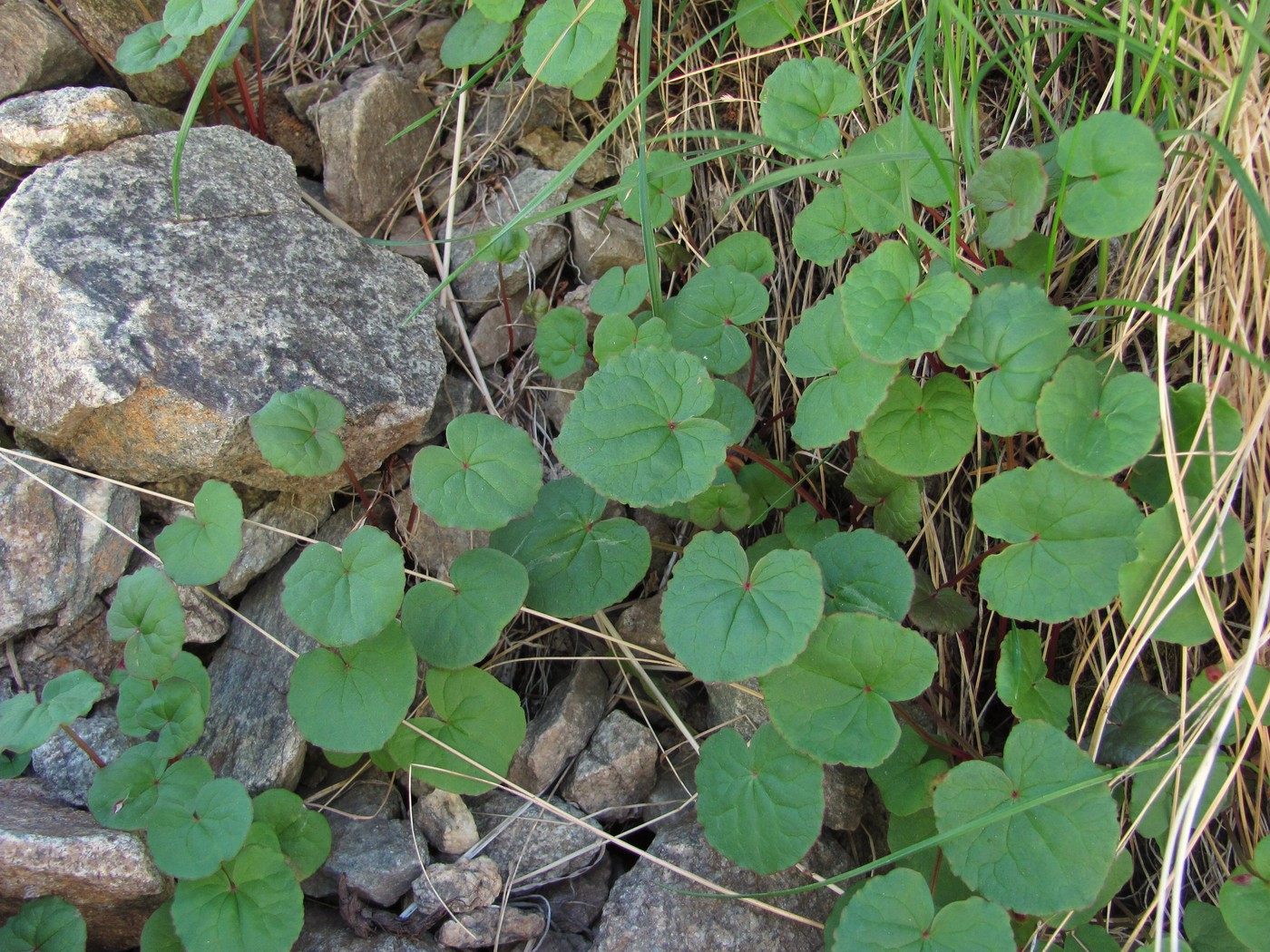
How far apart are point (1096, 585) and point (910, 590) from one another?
0.85 feet

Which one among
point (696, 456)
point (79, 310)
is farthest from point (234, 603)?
point (696, 456)

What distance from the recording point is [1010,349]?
1.33m

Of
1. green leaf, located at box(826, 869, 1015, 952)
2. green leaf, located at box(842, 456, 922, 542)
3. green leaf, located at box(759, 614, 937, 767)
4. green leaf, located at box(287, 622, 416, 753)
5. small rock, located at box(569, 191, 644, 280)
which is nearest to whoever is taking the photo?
green leaf, located at box(826, 869, 1015, 952)

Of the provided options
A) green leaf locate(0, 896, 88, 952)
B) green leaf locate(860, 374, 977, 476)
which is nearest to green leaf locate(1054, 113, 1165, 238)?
green leaf locate(860, 374, 977, 476)

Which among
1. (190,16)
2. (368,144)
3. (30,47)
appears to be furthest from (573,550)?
(30,47)

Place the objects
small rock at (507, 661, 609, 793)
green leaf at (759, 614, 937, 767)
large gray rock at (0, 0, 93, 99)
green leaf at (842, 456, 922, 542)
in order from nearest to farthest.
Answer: green leaf at (759, 614, 937, 767) < green leaf at (842, 456, 922, 542) < small rock at (507, 661, 609, 793) < large gray rock at (0, 0, 93, 99)

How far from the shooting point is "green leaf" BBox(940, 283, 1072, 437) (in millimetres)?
1315

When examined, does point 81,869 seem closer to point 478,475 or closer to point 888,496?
point 478,475

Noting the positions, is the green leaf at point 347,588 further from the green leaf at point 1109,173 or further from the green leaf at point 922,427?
the green leaf at point 1109,173

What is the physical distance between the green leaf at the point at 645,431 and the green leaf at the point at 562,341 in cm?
41

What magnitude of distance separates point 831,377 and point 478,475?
610mm

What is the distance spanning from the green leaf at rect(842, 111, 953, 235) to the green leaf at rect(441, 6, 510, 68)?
2.91 ft

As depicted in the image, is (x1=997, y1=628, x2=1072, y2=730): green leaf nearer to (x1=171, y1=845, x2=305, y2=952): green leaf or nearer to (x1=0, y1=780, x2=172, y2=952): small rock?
(x1=171, y1=845, x2=305, y2=952): green leaf

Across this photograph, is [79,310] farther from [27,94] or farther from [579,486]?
[579,486]
